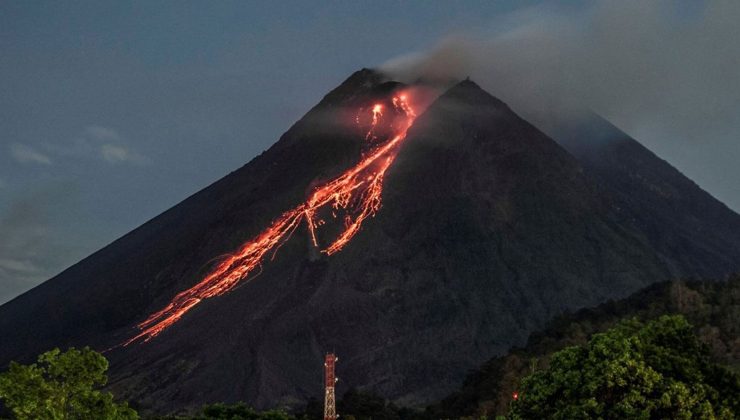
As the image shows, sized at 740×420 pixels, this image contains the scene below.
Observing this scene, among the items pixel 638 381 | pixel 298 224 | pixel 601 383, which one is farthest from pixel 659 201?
pixel 601 383

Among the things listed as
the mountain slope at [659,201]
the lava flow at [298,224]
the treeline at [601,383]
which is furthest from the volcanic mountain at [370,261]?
the treeline at [601,383]

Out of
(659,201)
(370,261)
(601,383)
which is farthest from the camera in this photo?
(659,201)

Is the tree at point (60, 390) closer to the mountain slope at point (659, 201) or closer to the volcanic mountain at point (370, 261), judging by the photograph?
the volcanic mountain at point (370, 261)

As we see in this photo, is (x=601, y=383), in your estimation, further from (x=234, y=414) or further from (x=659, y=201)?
(x=659, y=201)

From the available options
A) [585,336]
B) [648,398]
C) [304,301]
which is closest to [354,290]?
[304,301]

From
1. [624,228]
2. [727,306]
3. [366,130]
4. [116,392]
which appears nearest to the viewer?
[727,306]

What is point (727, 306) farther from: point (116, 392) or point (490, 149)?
point (490, 149)
